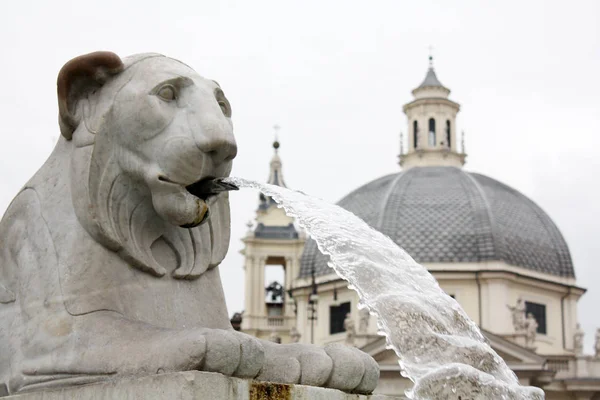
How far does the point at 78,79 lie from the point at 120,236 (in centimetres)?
73

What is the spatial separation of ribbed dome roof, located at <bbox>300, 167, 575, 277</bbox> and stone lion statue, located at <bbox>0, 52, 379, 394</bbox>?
60.9m

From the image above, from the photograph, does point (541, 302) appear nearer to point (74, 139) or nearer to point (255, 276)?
point (255, 276)

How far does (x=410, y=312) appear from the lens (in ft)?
21.2

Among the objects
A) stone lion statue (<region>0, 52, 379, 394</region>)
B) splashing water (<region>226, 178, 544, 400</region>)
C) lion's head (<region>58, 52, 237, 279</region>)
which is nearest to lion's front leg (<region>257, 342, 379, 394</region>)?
stone lion statue (<region>0, 52, 379, 394</region>)

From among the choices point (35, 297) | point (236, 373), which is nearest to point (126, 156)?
point (35, 297)

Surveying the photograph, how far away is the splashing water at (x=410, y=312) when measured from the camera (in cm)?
630

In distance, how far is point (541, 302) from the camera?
69.1 m

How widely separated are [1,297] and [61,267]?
0.46m

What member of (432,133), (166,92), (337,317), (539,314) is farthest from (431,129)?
(166,92)

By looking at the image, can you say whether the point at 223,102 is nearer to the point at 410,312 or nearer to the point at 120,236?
the point at 120,236

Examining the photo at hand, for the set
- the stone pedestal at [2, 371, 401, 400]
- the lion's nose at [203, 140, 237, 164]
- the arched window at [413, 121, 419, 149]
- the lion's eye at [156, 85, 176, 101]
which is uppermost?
the arched window at [413, 121, 419, 149]

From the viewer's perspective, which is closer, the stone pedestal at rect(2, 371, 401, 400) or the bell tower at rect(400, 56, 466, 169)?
the stone pedestal at rect(2, 371, 401, 400)

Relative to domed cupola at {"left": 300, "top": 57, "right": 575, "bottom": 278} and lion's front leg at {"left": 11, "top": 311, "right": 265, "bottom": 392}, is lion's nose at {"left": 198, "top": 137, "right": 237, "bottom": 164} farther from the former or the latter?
domed cupola at {"left": 300, "top": 57, "right": 575, "bottom": 278}

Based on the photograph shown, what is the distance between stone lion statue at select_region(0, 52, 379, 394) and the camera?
17.8 ft
